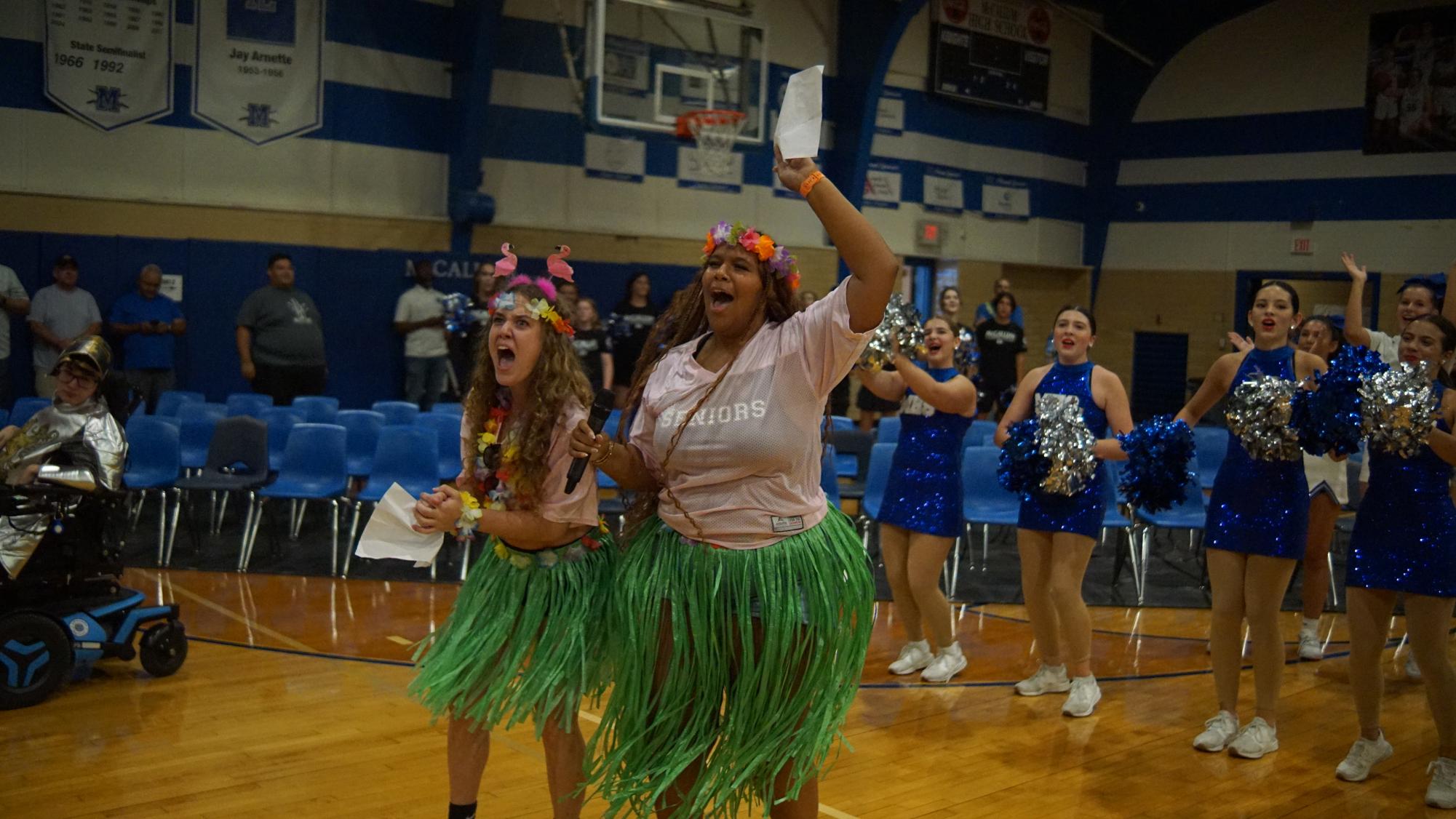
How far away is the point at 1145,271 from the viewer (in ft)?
59.2

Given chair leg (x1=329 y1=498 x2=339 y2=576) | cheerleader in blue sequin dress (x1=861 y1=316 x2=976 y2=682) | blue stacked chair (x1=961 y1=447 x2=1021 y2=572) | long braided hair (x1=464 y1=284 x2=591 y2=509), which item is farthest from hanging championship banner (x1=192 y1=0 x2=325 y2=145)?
long braided hair (x1=464 y1=284 x2=591 y2=509)

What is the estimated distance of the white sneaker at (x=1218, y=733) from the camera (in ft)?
15.5

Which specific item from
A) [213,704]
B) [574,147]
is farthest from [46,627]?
[574,147]

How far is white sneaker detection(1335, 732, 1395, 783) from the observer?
14.5 feet

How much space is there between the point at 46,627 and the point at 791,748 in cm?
335

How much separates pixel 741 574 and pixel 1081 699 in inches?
111

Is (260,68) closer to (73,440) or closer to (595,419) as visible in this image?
(73,440)

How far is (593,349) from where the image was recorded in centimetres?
948

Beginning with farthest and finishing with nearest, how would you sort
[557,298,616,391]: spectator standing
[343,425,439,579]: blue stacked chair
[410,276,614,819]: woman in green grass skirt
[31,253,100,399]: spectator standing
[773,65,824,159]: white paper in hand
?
[31,253,100,399]: spectator standing, [557,298,616,391]: spectator standing, [343,425,439,579]: blue stacked chair, [410,276,614,819]: woman in green grass skirt, [773,65,824,159]: white paper in hand

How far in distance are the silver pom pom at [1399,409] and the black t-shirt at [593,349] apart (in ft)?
19.2

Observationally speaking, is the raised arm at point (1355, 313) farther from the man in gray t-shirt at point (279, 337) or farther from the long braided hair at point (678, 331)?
the man in gray t-shirt at point (279, 337)

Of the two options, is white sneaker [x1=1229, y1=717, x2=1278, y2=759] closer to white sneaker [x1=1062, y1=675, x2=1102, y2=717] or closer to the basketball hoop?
white sneaker [x1=1062, y1=675, x2=1102, y2=717]

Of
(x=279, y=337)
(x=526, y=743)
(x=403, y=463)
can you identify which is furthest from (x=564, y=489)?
(x=279, y=337)

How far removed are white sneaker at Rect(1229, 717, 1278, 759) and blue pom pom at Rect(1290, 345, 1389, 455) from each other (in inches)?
41.2
